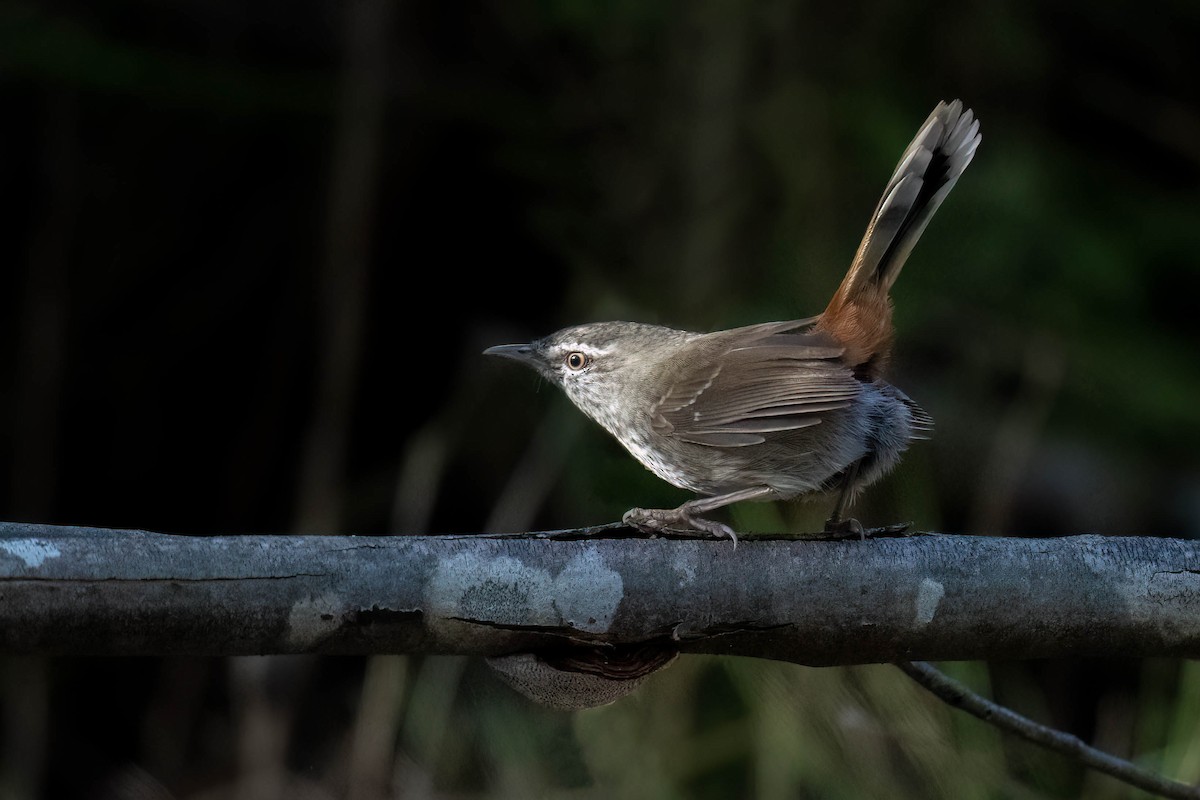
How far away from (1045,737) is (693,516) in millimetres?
830

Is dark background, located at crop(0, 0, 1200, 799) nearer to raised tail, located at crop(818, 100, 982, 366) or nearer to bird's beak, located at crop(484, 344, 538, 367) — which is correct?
Result: bird's beak, located at crop(484, 344, 538, 367)

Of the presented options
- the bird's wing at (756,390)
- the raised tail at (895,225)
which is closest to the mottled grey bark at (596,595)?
the bird's wing at (756,390)

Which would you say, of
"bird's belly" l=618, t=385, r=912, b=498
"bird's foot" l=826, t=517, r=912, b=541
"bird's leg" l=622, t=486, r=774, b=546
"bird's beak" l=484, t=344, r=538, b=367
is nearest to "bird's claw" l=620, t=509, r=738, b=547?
"bird's leg" l=622, t=486, r=774, b=546

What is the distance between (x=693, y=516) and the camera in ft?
8.58

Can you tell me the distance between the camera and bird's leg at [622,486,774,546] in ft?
7.23

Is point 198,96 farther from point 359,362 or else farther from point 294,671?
point 294,671

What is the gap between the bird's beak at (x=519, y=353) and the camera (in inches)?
136

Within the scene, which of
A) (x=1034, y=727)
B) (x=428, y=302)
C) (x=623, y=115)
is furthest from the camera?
(x=428, y=302)

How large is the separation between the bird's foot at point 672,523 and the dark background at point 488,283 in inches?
61.4

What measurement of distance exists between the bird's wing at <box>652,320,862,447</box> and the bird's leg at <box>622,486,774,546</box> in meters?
0.12

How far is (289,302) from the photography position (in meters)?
6.30

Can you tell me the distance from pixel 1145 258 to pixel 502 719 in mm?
3419

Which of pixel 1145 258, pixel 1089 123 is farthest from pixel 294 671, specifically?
pixel 1089 123

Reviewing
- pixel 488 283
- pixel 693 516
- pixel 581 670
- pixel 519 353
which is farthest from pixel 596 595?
pixel 488 283
